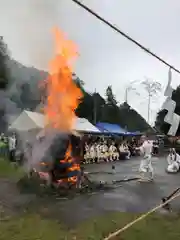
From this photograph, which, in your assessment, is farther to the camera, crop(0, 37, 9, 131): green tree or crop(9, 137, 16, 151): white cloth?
crop(9, 137, 16, 151): white cloth

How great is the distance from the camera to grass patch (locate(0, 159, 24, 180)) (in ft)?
42.4

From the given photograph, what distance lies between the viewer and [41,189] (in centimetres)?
990

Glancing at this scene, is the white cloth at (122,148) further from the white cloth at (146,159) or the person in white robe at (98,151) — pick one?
the white cloth at (146,159)

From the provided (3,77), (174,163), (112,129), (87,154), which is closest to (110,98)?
(112,129)

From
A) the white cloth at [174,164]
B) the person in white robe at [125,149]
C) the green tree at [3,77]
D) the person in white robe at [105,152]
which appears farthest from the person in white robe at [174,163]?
the person in white robe at [125,149]

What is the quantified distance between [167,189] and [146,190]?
0.83 metres

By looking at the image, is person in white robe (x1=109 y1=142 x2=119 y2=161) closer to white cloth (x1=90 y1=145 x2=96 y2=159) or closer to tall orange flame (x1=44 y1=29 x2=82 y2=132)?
Answer: white cloth (x1=90 y1=145 x2=96 y2=159)

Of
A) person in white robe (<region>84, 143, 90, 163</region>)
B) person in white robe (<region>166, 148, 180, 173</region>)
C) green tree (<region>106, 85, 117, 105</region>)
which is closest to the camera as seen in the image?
person in white robe (<region>166, 148, 180, 173</region>)

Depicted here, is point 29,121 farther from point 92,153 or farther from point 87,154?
point 92,153

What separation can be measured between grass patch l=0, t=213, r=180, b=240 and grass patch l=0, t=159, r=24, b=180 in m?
5.82

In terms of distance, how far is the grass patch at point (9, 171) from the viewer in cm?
1293

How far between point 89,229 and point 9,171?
8337 millimetres

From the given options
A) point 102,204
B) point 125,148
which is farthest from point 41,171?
point 125,148

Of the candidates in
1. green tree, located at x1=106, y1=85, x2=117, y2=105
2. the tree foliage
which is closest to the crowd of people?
green tree, located at x1=106, y1=85, x2=117, y2=105
